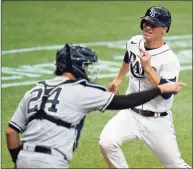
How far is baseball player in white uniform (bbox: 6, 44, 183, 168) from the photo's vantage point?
6336mm

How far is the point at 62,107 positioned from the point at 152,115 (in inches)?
72.4

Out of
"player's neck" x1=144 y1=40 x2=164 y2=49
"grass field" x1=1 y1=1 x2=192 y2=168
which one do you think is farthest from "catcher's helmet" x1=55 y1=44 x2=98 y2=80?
"grass field" x1=1 y1=1 x2=192 y2=168

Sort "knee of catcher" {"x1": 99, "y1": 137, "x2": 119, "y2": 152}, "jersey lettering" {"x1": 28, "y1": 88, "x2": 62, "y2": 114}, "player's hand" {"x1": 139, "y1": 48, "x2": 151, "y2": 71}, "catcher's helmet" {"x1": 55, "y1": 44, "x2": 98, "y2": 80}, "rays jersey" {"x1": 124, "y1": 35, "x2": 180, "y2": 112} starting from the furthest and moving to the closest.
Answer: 1. "knee of catcher" {"x1": 99, "y1": 137, "x2": 119, "y2": 152}
2. "rays jersey" {"x1": 124, "y1": 35, "x2": 180, "y2": 112}
3. "player's hand" {"x1": 139, "y1": 48, "x2": 151, "y2": 71}
4. "catcher's helmet" {"x1": 55, "y1": 44, "x2": 98, "y2": 80}
5. "jersey lettering" {"x1": 28, "y1": 88, "x2": 62, "y2": 114}

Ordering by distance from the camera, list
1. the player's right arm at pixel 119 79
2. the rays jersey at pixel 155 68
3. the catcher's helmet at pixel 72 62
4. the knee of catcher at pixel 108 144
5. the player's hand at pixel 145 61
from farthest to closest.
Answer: the player's right arm at pixel 119 79 → the knee of catcher at pixel 108 144 → the rays jersey at pixel 155 68 → the player's hand at pixel 145 61 → the catcher's helmet at pixel 72 62

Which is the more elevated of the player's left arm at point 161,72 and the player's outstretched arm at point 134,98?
the player's outstretched arm at point 134,98

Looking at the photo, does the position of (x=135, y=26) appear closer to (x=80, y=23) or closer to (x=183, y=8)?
(x=80, y=23)

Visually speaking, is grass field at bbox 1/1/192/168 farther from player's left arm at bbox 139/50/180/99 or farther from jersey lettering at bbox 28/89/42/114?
jersey lettering at bbox 28/89/42/114

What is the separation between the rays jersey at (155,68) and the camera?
776 centimetres

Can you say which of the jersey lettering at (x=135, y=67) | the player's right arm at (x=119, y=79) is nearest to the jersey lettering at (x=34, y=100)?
the jersey lettering at (x=135, y=67)

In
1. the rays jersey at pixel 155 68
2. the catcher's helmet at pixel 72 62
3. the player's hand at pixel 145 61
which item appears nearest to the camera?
the catcher's helmet at pixel 72 62

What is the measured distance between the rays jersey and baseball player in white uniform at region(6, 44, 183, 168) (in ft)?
4.07

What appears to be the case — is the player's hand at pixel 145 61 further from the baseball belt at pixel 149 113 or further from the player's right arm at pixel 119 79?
the player's right arm at pixel 119 79

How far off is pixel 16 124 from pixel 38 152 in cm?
38

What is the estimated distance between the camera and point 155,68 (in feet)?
25.8
